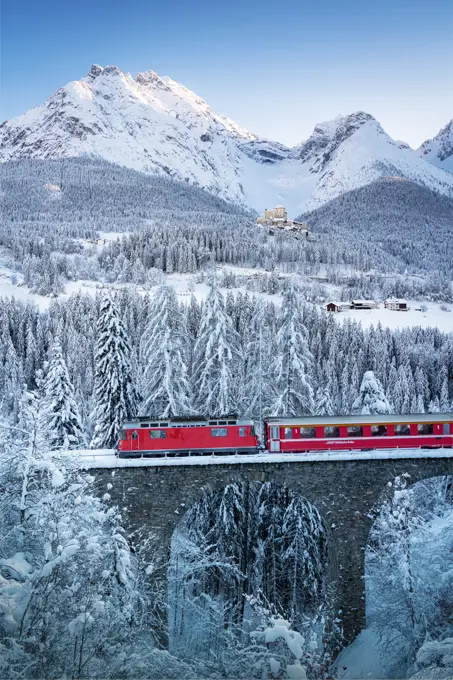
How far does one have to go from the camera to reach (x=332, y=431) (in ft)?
109

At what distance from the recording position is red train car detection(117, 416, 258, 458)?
3312 centimetres

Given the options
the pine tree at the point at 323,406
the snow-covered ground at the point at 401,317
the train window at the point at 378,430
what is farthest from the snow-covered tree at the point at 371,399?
the snow-covered ground at the point at 401,317

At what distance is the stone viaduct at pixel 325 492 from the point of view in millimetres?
31328

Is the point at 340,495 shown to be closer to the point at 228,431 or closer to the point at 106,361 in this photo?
the point at 228,431

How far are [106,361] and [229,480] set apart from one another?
1427cm

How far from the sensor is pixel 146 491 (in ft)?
103

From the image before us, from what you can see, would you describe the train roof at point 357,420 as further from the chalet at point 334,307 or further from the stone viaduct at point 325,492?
the chalet at point 334,307

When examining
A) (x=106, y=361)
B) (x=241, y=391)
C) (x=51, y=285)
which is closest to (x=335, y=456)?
(x=241, y=391)

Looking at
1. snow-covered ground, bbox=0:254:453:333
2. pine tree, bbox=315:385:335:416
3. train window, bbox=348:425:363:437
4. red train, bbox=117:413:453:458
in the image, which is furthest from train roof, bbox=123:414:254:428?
snow-covered ground, bbox=0:254:453:333

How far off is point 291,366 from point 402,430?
899 centimetres

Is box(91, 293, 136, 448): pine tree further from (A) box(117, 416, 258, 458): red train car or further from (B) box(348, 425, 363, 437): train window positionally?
(B) box(348, 425, 363, 437): train window

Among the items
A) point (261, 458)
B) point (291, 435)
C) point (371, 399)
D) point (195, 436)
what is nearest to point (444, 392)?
point (371, 399)

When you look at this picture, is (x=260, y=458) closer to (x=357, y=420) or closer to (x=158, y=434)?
(x=158, y=434)

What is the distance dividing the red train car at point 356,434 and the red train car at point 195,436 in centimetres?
147
